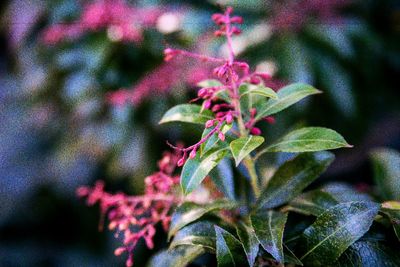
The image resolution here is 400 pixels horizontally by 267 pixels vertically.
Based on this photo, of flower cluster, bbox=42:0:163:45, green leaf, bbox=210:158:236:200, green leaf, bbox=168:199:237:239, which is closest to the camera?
green leaf, bbox=168:199:237:239

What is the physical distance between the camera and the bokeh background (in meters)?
1.40

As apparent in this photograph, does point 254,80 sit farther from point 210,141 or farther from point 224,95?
point 210,141

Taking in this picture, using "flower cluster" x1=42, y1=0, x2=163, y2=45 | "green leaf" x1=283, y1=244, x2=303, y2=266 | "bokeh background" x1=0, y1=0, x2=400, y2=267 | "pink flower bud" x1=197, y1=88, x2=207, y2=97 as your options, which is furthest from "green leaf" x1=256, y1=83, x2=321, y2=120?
"flower cluster" x1=42, y1=0, x2=163, y2=45

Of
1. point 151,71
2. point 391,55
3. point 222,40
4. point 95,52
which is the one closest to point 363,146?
point 391,55

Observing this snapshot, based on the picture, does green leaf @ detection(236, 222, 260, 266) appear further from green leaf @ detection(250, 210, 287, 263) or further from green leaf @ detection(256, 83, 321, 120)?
green leaf @ detection(256, 83, 321, 120)

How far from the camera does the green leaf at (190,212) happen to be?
64 cm

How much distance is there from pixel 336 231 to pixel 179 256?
260 millimetres

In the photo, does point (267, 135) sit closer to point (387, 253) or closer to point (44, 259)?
point (387, 253)

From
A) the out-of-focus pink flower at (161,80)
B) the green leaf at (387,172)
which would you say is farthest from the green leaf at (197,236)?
the out-of-focus pink flower at (161,80)

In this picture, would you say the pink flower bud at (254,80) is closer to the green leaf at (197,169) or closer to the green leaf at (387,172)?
the green leaf at (197,169)

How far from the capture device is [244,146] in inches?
22.0

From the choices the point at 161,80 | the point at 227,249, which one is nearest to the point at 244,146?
the point at 227,249

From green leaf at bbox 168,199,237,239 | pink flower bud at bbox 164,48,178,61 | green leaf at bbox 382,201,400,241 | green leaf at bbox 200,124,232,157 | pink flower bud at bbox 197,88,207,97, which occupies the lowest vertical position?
green leaf at bbox 168,199,237,239

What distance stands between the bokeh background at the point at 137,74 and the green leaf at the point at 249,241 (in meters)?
0.68
